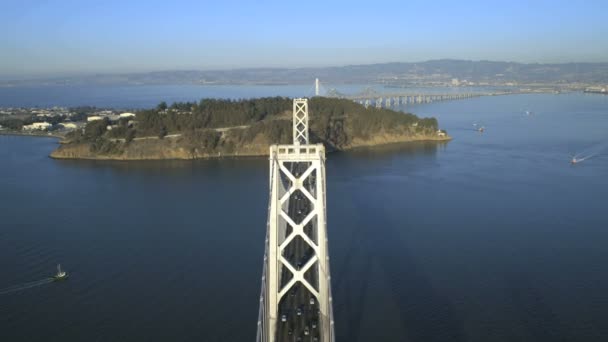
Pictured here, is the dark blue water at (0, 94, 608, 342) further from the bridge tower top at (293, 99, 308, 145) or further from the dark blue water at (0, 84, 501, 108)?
the dark blue water at (0, 84, 501, 108)

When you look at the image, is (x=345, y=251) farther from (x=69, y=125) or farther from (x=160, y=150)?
(x=69, y=125)

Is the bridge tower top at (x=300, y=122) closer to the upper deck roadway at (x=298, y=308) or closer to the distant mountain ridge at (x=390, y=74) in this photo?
the upper deck roadway at (x=298, y=308)

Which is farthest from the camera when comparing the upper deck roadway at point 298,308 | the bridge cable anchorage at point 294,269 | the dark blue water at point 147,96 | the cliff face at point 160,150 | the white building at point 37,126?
the dark blue water at point 147,96

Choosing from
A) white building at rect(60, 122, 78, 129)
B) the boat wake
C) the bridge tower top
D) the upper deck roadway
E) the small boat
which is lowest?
the boat wake

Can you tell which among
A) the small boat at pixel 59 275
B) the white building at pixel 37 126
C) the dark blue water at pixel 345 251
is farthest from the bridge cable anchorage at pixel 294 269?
the white building at pixel 37 126

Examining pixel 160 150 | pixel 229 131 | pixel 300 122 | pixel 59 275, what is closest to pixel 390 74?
pixel 229 131

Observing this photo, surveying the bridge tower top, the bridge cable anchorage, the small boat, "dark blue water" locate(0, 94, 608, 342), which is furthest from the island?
the bridge cable anchorage
